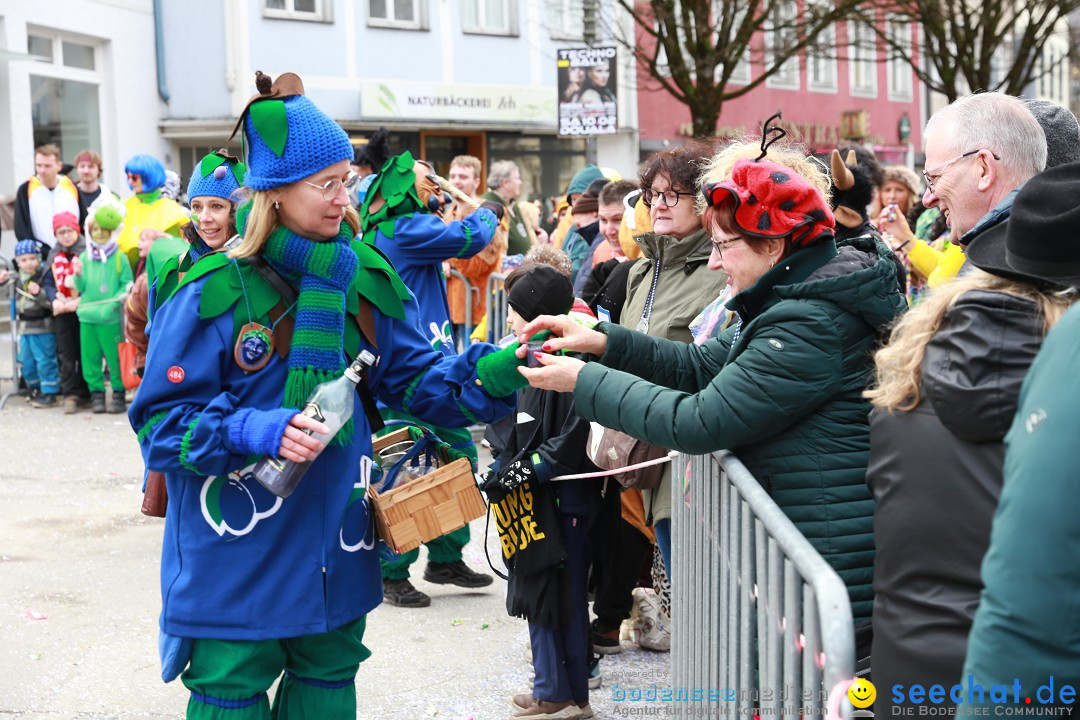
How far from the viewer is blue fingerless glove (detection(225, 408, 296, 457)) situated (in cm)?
297

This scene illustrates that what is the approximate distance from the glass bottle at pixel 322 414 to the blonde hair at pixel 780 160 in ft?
3.63

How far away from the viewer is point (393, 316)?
3436mm

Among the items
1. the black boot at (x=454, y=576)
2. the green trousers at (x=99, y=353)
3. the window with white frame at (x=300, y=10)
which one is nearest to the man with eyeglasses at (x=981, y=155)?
the black boot at (x=454, y=576)

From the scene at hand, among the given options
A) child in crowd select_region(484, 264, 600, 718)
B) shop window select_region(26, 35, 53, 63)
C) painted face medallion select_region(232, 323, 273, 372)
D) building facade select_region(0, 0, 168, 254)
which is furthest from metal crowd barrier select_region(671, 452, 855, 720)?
shop window select_region(26, 35, 53, 63)

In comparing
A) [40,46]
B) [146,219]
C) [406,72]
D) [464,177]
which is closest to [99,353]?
[146,219]

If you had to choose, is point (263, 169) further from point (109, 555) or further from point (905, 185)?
point (905, 185)

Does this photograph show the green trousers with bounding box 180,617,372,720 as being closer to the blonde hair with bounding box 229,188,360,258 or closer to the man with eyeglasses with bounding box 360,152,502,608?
the blonde hair with bounding box 229,188,360,258

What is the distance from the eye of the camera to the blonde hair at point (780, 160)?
3275 millimetres

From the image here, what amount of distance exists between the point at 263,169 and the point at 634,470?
169 cm

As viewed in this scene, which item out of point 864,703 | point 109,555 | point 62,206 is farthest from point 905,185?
point 62,206

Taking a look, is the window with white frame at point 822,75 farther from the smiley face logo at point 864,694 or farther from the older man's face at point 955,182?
the smiley face logo at point 864,694

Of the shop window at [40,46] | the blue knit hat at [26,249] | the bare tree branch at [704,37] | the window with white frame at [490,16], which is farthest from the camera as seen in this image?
the window with white frame at [490,16]

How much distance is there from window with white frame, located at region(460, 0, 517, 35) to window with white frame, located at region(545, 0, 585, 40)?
3.04 ft

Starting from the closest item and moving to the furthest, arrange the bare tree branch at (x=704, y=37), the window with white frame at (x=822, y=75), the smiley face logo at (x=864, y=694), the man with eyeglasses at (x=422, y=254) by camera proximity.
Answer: the smiley face logo at (x=864, y=694) → the man with eyeglasses at (x=422, y=254) → the bare tree branch at (x=704, y=37) → the window with white frame at (x=822, y=75)
